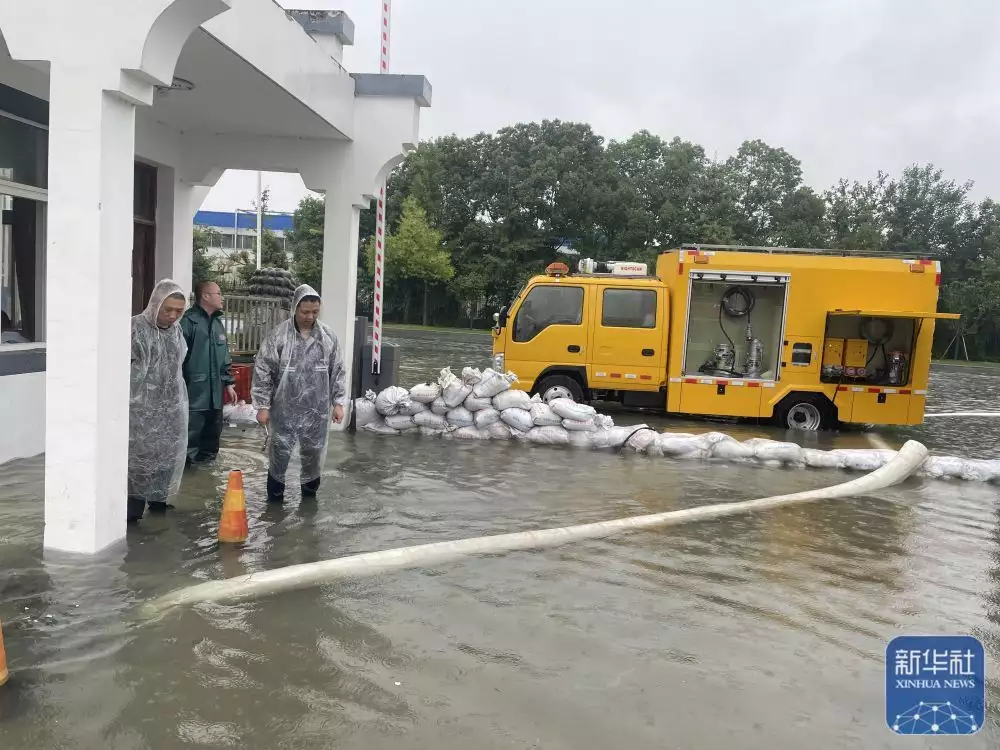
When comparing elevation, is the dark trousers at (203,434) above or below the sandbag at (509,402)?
below

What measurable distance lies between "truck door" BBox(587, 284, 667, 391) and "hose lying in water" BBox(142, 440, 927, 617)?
4.17 metres

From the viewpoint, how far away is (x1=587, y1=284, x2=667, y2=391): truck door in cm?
1153

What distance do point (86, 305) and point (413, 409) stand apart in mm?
5216

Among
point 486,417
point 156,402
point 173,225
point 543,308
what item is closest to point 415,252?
point 543,308

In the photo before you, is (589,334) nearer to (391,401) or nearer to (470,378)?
(470,378)

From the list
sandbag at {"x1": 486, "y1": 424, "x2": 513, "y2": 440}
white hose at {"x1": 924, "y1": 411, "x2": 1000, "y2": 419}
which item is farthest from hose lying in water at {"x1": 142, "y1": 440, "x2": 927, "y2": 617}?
white hose at {"x1": 924, "y1": 411, "x2": 1000, "y2": 419}

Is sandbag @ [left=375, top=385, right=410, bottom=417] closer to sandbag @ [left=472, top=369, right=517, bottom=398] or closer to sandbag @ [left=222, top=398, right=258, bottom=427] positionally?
sandbag @ [left=222, top=398, right=258, bottom=427]

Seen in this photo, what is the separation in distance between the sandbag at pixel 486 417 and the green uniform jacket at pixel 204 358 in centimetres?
318

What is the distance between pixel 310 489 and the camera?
6.29 m

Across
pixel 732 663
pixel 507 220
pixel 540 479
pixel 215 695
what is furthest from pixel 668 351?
pixel 507 220

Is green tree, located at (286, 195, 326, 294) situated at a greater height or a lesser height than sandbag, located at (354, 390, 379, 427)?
greater

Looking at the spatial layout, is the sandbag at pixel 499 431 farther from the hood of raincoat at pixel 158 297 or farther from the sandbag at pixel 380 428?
the hood of raincoat at pixel 158 297

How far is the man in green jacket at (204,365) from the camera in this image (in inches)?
271

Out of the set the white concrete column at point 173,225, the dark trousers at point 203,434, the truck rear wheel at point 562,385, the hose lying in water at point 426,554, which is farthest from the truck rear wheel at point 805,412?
the white concrete column at point 173,225
